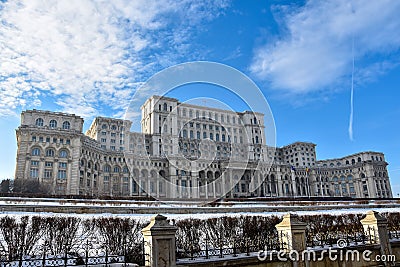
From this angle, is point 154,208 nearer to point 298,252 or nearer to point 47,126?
point 298,252

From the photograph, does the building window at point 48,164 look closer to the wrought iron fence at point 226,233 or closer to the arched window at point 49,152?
the arched window at point 49,152

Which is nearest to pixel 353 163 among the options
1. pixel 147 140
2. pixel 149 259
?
pixel 147 140

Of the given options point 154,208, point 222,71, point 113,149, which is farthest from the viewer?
point 113,149

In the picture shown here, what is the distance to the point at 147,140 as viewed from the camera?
86000 mm

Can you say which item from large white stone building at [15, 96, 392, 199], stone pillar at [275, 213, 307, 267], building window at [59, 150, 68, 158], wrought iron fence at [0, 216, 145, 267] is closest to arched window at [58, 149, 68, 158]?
building window at [59, 150, 68, 158]

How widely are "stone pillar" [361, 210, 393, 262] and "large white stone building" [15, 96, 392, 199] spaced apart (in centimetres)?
2843

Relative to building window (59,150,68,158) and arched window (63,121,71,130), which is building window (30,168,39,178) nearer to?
building window (59,150,68,158)

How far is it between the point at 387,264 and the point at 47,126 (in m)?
66.3

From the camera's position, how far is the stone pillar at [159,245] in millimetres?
8898

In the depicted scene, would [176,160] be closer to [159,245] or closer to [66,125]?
[66,125]

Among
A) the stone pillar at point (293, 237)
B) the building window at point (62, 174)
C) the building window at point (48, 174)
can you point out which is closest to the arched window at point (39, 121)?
the building window at point (48, 174)

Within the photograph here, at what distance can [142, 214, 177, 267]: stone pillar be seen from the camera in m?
8.90

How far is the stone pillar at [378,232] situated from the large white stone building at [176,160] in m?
28.4

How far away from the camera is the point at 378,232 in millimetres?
13984
